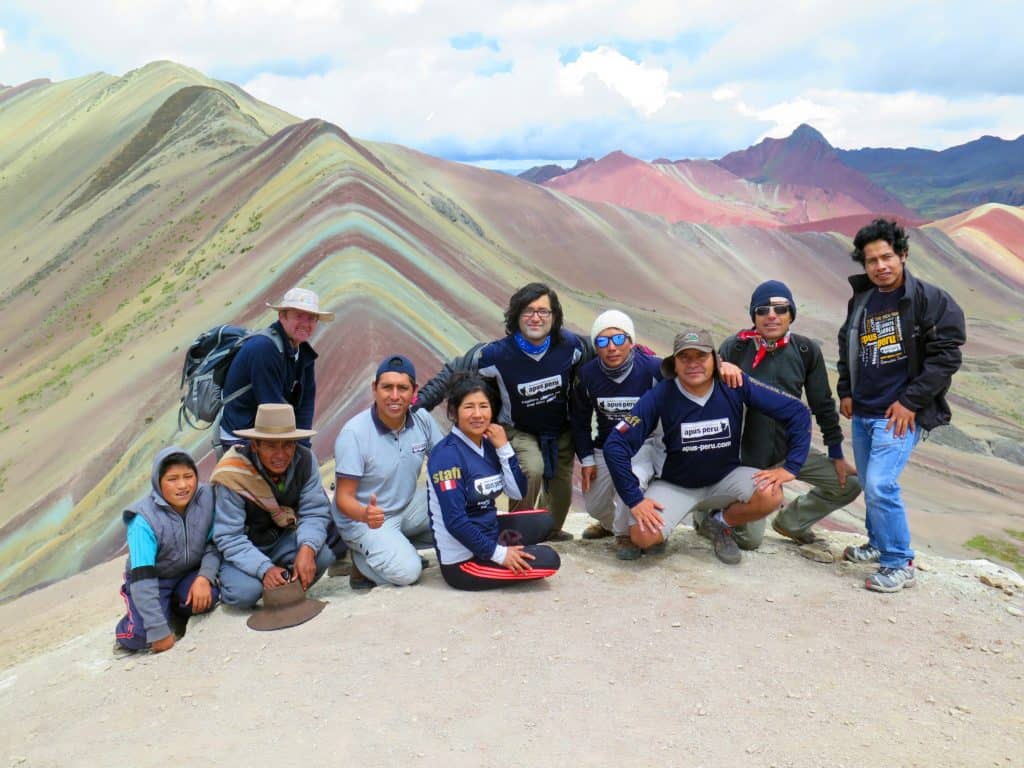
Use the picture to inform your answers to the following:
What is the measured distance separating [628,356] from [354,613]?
2203 mm

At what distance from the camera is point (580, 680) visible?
353 cm

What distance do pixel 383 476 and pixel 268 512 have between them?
0.69m

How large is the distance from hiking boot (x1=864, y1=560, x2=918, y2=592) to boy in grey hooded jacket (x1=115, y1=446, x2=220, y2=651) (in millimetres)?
3739

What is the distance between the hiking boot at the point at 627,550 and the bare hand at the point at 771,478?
34.1 inches

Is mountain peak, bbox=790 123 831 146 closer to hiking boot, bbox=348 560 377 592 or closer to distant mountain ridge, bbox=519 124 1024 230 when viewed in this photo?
distant mountain ridge, bbox=519 124 1024 230

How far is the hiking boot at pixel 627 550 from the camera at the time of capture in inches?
196

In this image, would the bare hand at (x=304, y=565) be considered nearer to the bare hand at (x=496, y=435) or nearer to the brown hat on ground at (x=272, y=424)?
the brown hat on ground at (x=272, y=424)

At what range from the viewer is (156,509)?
427 centimetres

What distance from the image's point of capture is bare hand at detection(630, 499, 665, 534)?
4.62 m

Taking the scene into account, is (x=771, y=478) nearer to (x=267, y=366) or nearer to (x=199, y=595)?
(x=267, y=366)

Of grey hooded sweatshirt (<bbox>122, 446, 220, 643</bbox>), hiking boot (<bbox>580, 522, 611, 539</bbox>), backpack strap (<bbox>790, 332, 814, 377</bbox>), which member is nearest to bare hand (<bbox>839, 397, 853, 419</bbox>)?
backpack strap (<bbox>790, 332, 814, 377</bbox>)

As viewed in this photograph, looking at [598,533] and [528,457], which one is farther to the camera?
[598,533]

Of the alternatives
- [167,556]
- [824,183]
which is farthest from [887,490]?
[824,183]

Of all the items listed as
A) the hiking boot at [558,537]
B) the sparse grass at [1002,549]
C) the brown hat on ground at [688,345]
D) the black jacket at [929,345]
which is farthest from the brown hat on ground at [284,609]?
the sparse grass at [1002,549]
